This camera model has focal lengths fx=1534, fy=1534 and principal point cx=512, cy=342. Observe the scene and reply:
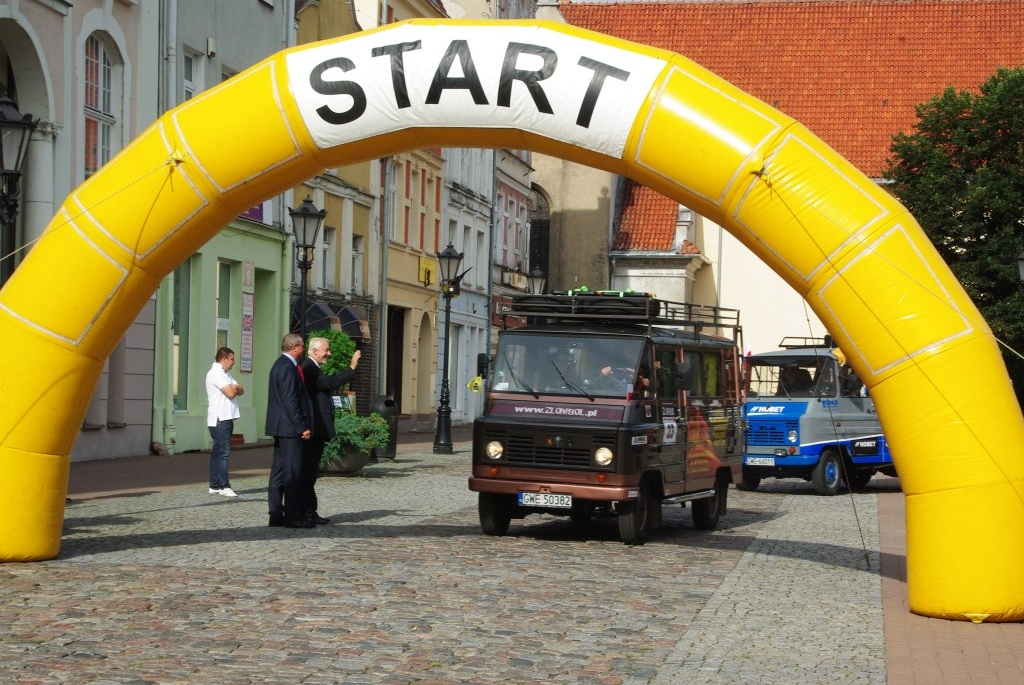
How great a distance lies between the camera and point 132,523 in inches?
623

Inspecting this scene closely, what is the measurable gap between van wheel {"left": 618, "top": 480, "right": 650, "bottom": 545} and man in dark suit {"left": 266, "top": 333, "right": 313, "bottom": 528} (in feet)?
10.6

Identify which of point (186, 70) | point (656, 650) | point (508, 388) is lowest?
point (656, 650)

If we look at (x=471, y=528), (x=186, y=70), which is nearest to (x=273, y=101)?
(x=471, y=528)

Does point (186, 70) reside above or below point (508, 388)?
above


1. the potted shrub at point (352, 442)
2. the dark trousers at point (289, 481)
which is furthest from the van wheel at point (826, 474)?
the dark trousers at point (289, 481)

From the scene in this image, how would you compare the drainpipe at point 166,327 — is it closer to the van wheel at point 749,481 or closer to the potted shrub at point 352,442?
the potted shrub at point 352,442

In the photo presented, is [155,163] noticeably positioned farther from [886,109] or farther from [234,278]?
[886,109]

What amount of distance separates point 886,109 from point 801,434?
32.1 meters

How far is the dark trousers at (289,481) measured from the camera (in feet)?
51.5

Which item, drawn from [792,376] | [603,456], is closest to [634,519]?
[603,456]

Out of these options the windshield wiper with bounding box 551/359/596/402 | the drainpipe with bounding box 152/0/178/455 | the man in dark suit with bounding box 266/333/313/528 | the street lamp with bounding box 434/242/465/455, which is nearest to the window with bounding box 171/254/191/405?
the drainpipe with bounding box 152/0/178/455

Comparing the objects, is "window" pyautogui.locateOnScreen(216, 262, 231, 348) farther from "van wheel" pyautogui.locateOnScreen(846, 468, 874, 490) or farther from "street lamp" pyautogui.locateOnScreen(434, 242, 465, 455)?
"van wheel" pyautogui.locateOnScreen(846, 468, 874, 490)

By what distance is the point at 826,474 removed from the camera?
25.7 meters

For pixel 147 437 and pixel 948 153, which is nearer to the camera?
pixel 147 437
